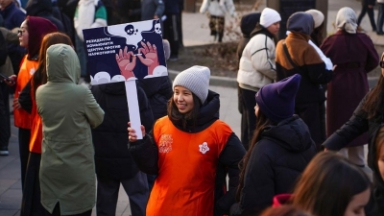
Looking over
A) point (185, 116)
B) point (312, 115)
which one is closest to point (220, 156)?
point (185, 116)

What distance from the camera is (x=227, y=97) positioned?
12.5 metres

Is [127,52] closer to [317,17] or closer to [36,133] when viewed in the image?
[36,133]

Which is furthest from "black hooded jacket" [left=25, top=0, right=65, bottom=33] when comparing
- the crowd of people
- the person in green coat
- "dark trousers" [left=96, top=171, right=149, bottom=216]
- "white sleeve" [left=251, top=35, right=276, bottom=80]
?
the person in green coat

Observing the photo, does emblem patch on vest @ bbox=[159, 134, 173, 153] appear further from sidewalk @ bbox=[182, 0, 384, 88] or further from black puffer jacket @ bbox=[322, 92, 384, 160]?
sidewalk @ bbox=[182, 0, 384, 88]

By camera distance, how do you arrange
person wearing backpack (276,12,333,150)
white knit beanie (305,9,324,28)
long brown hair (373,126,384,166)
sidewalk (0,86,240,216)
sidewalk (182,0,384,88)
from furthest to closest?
sidewalk (182,0,384,88), white knit beanie (305,9,324,28), person wearing backpack (276,12,333,150), sidewalk (0,86,240,216), long brown hair (373,126,384,166)

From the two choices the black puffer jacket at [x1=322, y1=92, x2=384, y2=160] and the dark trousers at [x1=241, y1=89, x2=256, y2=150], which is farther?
the dark trousers at [x1=241, y1=89, x2=256, y2=150]

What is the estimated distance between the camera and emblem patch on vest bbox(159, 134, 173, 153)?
15.3 feet

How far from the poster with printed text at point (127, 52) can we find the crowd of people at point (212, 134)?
0.26m

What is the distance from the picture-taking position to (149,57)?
16.3 feet

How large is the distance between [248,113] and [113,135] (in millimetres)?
2685

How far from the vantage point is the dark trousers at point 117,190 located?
245 inches

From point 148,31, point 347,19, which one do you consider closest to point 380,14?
point 347,19

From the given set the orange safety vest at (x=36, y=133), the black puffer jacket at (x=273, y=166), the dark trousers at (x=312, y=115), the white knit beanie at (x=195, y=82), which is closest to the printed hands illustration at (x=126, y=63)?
the white knit beanie at (x=195, y=82)

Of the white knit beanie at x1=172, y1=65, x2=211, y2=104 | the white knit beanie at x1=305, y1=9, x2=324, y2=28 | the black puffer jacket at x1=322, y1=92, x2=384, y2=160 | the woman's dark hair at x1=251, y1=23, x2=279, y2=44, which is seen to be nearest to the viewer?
the white knit beanie at x1=172, y1=65, x2=211, y2=104
